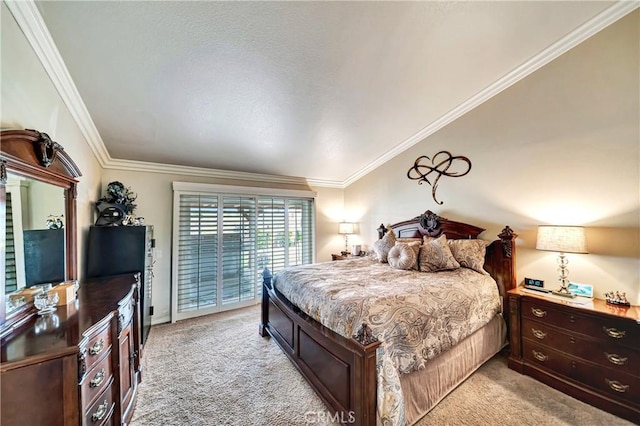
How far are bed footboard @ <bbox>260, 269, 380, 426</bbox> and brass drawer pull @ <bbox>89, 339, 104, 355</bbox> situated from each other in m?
1.36

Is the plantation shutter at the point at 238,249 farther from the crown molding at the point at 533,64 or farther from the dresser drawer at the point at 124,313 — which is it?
the crown molding at the point at 533,64

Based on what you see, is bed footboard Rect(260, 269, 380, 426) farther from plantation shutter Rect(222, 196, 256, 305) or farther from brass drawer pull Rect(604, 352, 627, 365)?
brass drawer pull Rect(604, 352, 627, 365)

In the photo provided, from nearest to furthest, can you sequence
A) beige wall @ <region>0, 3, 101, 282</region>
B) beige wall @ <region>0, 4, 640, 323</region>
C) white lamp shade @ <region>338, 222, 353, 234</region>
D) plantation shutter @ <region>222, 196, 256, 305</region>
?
beige wall @ <region>0, 3, 101, 282</region>
beige wall @ <region>0, 4, 640, 323</region>
plantation shutter @ <region>222, 196, 256, 305</region>
white lamp shade @ <region>338, 222, 353, 234</region>

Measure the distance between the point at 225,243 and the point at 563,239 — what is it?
4.31 meters

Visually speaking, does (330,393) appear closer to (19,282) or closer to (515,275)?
(19,282)

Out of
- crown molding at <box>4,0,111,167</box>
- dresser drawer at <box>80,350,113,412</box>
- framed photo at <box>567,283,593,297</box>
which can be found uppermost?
crown molding at <box>4,0,111,167</box>

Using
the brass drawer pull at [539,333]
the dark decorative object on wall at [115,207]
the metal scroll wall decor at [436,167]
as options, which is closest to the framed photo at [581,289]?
the brass drawer pull at [539,333]

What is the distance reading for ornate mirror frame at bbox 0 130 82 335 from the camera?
119 centimetres

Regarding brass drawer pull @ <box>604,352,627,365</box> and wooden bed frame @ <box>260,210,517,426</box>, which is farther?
brass drawer pull @ <box>604,352,627,365</box>

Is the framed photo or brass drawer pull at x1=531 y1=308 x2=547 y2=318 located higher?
the framed photo

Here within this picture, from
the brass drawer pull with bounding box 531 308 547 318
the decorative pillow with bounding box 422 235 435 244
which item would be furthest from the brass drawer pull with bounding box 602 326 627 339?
the decorative pillow with bounding box 422 235 435 244

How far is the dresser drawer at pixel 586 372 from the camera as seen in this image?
71.8 inches

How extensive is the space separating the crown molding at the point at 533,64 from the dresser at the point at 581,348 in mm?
2353

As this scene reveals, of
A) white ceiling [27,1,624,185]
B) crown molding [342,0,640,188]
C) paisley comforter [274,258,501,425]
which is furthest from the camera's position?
crown molding [342,0,640,188]
